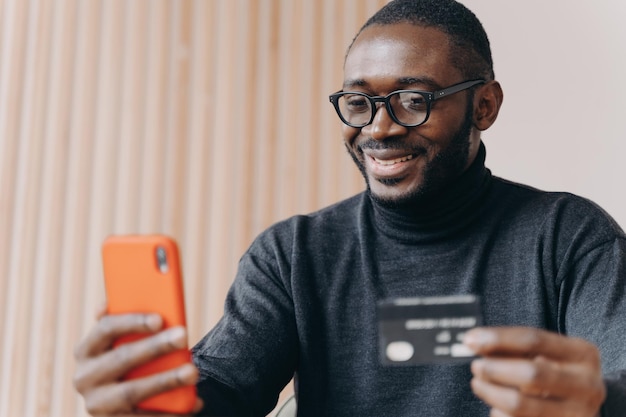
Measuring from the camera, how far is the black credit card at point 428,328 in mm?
855

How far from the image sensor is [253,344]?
133 centimetres

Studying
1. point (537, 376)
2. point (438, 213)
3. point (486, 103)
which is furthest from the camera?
point (486, 103)

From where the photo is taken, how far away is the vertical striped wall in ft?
7.08

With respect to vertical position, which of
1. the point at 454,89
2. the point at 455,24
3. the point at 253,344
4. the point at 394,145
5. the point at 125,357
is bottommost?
the point at 253,344

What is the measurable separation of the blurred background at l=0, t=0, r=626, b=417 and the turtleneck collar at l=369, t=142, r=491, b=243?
761 mm

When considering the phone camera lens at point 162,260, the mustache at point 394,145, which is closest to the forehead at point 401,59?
the mustache at point 394,145

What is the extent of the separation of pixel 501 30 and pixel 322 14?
60 centimetres

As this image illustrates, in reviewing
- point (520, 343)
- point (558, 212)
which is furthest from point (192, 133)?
point (520, 343)

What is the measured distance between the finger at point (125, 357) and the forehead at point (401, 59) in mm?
714

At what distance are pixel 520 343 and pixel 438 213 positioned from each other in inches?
26.2

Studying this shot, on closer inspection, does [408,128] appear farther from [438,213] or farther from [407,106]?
[438,213]

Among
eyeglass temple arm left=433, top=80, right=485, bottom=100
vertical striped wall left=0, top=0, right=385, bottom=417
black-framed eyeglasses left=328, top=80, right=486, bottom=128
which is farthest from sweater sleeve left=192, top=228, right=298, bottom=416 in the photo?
vertical striped wall left=0, top=0, right=385, bottom=417

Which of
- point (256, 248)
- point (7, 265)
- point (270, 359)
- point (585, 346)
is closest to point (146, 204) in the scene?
point (7, 265)

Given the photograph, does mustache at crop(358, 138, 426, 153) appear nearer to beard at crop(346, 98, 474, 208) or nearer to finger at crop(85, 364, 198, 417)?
beard at crop(346, 98, 474, 208)
